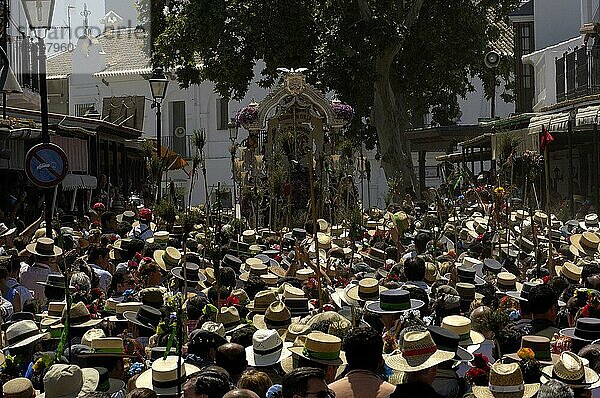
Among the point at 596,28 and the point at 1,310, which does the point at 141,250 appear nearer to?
the point at 1,310

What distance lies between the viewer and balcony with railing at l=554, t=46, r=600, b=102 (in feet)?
81.7

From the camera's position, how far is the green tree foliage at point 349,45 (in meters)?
31.1

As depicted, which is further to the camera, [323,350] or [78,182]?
[78,182]

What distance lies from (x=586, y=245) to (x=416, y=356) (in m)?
7.89

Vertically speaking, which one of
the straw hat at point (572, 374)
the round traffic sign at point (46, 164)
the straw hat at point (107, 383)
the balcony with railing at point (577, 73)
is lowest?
the straw hat at point (107, 383)

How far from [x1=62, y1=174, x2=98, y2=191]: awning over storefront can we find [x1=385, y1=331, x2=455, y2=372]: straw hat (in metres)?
17.1

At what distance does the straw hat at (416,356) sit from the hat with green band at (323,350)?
21.8 inches

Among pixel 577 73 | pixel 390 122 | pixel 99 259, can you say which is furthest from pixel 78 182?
pixel 390 122

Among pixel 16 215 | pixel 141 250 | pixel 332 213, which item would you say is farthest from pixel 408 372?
pixel 332 213

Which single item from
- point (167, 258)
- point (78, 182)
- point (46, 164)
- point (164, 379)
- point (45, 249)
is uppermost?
point (46, 164)

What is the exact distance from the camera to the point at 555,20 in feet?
116

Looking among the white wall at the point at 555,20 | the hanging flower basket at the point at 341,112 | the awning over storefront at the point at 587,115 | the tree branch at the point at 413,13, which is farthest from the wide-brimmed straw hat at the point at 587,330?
the white wall at the point at 555,20

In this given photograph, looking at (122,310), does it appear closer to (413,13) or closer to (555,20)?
(413,13)

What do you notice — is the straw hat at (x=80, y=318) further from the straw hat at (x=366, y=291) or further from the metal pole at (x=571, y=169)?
the metal pole at (x=571, y=169)
